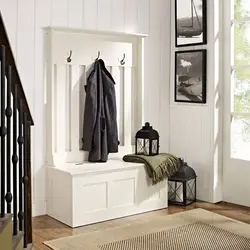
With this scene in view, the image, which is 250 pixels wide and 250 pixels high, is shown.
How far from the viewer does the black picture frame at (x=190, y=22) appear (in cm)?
487

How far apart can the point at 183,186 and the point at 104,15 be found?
1875 mm

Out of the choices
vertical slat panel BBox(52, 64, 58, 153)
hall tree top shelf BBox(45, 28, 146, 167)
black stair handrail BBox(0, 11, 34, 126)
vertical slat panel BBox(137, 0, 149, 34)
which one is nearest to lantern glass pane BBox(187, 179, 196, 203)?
hall tree top shelf BBox(45, 28, 146, 167)

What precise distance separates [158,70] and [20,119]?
8.97 feet

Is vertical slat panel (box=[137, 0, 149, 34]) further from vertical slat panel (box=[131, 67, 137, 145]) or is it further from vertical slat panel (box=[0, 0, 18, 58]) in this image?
vertical slat panel (box=[0, 0, 18, 58])

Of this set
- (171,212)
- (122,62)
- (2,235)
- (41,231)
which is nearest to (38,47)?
(122,62)

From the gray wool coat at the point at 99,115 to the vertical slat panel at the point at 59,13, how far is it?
20.1 inches

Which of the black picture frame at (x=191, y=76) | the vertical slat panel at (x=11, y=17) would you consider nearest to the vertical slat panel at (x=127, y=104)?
the black picture frame at (x=191, y=76)

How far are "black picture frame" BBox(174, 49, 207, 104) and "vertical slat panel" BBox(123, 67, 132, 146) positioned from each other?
0.56m

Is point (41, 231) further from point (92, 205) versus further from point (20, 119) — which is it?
point (20, 119)

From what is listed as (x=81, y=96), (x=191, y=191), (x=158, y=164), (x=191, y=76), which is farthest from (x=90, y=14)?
(x=191, y=191)

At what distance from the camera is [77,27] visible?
449 cm

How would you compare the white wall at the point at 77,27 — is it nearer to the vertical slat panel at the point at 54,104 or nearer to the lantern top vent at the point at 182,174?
the vertical slat panel at the point at 54,104

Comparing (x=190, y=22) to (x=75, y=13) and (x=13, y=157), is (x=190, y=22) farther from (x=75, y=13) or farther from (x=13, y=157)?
(x=13, y=157)

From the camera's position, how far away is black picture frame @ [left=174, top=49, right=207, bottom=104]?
16.1ft
